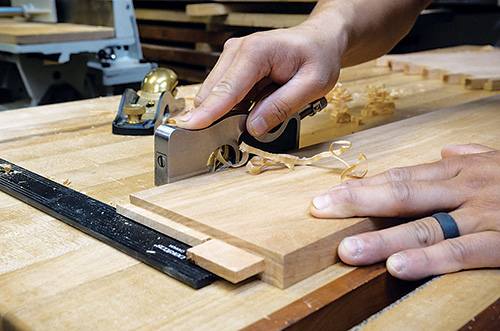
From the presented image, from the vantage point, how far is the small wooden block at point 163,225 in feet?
2.17

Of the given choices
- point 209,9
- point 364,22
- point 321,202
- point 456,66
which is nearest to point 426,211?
point 321,202

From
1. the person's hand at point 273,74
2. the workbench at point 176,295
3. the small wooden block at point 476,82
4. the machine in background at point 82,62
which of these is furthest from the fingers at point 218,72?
the machine in background at point 82,62

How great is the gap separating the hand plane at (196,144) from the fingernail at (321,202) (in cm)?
24

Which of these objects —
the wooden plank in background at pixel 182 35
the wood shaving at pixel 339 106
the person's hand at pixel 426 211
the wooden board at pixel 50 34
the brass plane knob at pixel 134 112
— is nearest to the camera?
the person's hand at pixel 426 211

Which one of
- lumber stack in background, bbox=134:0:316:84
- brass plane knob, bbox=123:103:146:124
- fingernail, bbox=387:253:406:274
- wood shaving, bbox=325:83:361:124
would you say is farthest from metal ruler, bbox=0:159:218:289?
lumber stack in background, bbox=134:0:316:84

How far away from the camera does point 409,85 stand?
1.80 metres

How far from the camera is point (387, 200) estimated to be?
2.25 feet

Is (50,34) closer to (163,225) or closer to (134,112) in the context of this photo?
(134,112)

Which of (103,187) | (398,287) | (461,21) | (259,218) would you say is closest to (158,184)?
(103,187)

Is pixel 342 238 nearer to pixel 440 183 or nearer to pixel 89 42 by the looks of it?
pixel 440 183

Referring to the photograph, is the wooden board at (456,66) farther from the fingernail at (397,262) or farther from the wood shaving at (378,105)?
the fingernail at (397,262)

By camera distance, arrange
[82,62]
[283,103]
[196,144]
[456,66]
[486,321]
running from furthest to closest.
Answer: [82,62]
[456,66]
[283,103]
[196,144]
[486,321]

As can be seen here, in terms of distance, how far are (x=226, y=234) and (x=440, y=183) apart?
0.32 metres

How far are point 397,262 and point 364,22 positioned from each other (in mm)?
751
